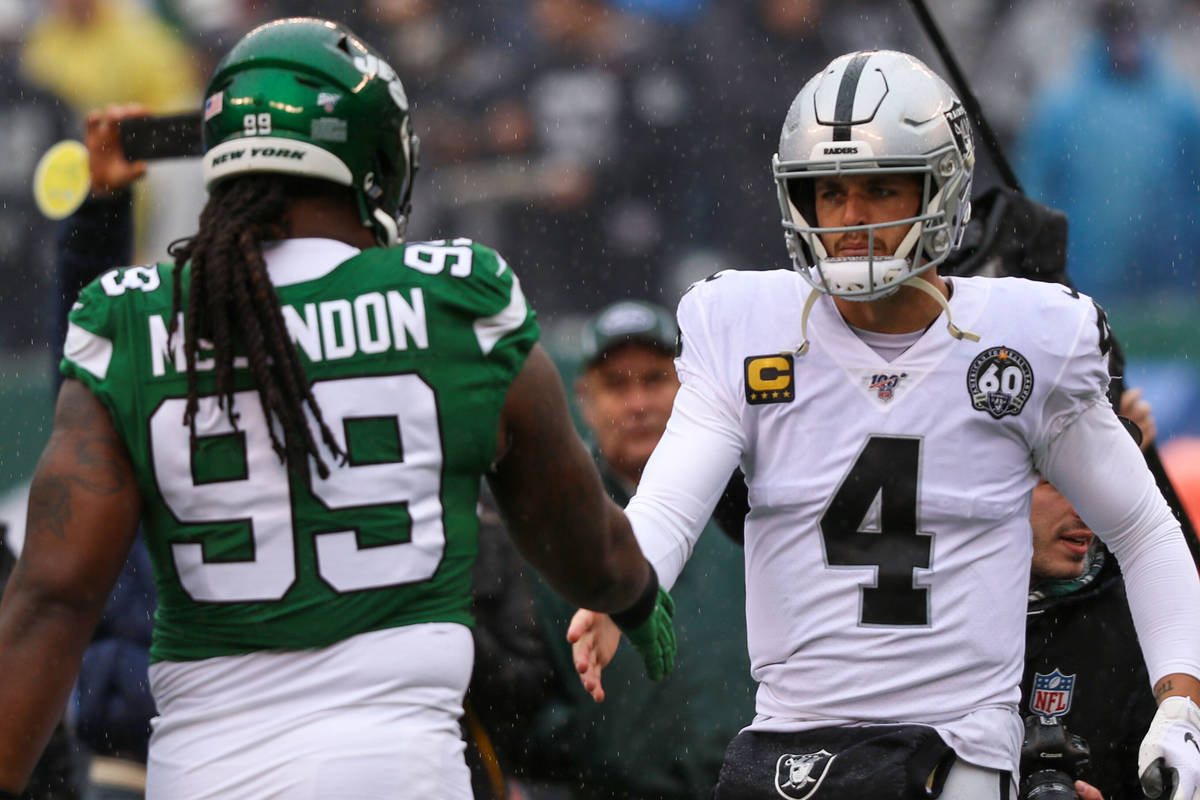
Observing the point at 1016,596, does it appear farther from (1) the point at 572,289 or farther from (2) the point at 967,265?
(1) the point at 572,289

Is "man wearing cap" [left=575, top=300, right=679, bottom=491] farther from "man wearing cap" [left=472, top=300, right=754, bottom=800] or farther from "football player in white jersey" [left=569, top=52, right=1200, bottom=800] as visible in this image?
"football player in white jersey" [left=569, top=52, right=1200, bottom=800]

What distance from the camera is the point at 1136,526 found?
2875mm

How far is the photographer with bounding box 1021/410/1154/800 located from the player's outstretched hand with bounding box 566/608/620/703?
0.95 m

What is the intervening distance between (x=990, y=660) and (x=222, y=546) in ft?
4.11

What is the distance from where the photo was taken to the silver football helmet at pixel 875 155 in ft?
9.05

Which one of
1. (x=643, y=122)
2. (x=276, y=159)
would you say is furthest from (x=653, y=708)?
(x=643, y=122)

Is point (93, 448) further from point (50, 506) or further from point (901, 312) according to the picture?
point (901, 312)

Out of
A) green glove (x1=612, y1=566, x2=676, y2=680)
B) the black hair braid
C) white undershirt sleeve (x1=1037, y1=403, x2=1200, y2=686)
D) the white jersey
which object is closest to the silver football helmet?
the white jersey

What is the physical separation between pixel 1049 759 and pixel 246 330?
1.72 meters

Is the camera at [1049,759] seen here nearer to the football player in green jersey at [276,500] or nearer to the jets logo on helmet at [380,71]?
the football player in green jersey at [276,500]

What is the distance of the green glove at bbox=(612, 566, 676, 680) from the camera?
243cm

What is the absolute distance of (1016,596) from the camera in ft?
8.98

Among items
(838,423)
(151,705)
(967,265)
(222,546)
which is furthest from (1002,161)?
(222,546)

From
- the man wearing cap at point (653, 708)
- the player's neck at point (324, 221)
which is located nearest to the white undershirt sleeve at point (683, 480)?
the player's neck at point (324, 221)
